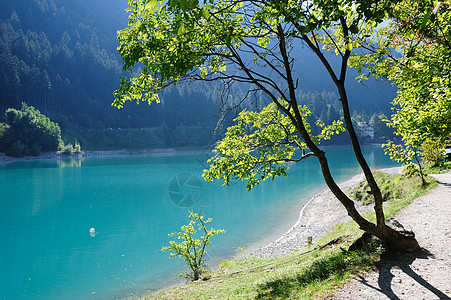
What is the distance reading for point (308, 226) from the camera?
Answer: 65.8 feet

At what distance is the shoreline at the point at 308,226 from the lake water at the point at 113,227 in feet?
3.30

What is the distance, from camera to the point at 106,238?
67.0ft

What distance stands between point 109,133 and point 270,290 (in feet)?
419

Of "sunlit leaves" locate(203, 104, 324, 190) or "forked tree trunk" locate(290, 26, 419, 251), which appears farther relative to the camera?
"sunlit leaves" locate(203, 104, 324, 190)

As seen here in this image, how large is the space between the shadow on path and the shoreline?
27.4 ft

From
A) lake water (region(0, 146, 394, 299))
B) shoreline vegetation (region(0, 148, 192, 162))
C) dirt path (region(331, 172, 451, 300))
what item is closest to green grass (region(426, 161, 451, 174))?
lake water (region(0, 146, 394, 299))

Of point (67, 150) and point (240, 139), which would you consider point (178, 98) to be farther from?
point (240, 139)

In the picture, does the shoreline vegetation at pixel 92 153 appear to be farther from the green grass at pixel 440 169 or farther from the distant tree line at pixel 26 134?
the green grass at pixel 440 169

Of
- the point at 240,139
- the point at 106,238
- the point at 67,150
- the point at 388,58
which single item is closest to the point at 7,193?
the point at 106,238

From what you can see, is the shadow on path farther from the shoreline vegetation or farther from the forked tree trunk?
the shoreline vegetation

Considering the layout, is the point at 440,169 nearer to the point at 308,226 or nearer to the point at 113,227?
the point at 308,226

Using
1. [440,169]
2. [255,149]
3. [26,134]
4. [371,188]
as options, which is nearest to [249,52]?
[255,149]

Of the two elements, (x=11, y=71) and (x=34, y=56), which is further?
(x=34, y=56)

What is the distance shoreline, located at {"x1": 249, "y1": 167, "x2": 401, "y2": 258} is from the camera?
15.5 meters
